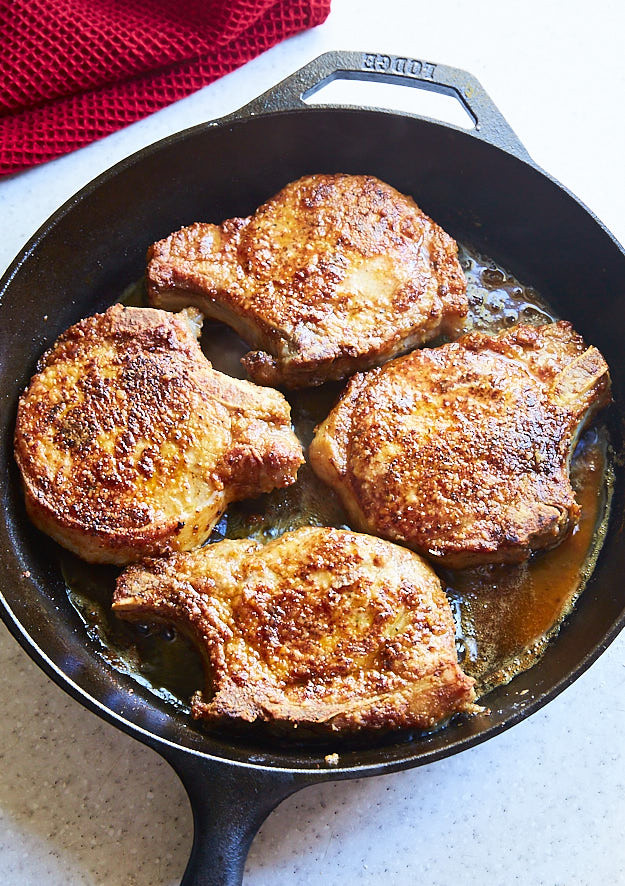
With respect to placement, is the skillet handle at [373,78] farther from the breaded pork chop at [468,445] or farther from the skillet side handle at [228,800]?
the skillet side handle at [228,800]

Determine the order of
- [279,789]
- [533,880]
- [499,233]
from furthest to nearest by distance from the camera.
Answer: [499,233], [533,880], [279,789]

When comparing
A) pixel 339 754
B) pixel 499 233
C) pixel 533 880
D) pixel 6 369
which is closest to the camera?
pixel 339 754

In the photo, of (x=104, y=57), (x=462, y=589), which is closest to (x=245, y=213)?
(x=104, y=57)

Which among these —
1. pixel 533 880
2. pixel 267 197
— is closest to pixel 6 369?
pixel 267 197

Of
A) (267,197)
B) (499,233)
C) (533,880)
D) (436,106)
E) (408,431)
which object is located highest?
(436,106)

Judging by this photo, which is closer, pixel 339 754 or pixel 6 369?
pixel 339 754

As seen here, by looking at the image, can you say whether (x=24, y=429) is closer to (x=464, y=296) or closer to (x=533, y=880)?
(x=464, y=296)

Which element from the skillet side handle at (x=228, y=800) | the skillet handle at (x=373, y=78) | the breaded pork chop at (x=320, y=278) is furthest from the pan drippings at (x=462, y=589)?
the skillet handle at (x=373, y=78)
